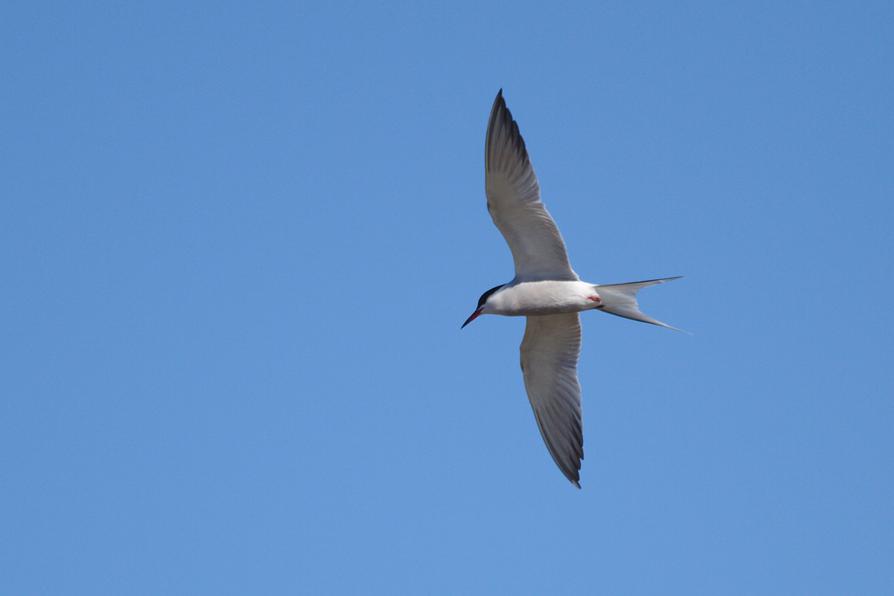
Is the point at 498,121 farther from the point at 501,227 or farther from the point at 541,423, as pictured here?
the point at 541,423

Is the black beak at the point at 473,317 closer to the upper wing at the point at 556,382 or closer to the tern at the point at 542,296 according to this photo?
the tern at the point at 542,296

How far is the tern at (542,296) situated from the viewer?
10820mm

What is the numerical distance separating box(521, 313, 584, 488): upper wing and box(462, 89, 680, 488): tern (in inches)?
0.4

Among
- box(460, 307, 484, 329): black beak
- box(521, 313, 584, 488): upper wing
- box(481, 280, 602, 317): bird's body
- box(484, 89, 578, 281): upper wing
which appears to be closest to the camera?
box(484, 89, 578, 281): upper wing

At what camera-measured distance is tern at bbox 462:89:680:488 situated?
1082cm

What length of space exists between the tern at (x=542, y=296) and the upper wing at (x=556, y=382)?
10 millimetres

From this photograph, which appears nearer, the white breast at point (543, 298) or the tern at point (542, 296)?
the tern at point (542, 296)

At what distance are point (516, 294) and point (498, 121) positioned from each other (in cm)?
176

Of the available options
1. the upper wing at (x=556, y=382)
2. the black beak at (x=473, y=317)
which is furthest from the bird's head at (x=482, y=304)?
the upper wing at (x=556, y=382)

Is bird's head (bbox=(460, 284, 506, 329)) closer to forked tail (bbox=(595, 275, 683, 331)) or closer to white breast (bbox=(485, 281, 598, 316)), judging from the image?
white breast (bbox=(485, 281, 598, 316))

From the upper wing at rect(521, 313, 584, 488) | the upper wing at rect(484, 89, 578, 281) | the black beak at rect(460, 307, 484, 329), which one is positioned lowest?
the upper wing at rect(521, 313, 584, 488)

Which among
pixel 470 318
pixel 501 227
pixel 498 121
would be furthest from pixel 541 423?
pixel 498 121

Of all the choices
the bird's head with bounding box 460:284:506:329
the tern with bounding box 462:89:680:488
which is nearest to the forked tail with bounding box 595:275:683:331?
the tern with bounding box 462:89:680:488

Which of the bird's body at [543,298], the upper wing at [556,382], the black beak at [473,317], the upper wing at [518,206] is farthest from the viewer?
the upper wing at [556,382]
